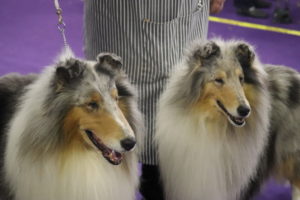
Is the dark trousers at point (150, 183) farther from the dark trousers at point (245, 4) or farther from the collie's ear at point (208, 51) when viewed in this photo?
the dark trousers at point (245, 4)

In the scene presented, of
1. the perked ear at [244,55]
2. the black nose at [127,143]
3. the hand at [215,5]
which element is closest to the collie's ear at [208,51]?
the perked ear at [244,55]

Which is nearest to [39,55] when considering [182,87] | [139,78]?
[139,78]

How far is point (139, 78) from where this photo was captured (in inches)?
98.7

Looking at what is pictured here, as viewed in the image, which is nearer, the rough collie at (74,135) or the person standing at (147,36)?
the rough collie at (74,135)

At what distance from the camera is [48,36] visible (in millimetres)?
4992

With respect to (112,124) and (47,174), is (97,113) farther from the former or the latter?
(47,174)

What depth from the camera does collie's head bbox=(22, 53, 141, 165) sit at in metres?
1.68

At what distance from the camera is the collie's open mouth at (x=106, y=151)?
5.68ft

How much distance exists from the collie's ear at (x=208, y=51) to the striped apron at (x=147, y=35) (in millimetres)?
394

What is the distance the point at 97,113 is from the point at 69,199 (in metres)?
0.42

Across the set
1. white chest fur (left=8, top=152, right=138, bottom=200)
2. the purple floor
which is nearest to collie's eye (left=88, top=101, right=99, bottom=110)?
white chest fur (left=8, top=152, right=138, bottom=200)

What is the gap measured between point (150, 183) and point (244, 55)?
3.65 ft

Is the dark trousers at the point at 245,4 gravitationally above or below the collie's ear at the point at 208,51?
below

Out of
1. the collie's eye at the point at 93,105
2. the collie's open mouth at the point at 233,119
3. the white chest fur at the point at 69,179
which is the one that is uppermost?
the collie's eye at the point at 93,105
